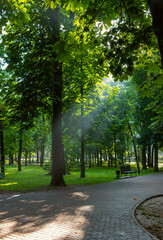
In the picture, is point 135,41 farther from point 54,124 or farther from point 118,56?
point 54,124

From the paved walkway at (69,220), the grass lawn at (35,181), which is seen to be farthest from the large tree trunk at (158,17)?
the grass lawn at (35,181)

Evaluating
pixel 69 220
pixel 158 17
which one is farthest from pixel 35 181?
pixel 158 17

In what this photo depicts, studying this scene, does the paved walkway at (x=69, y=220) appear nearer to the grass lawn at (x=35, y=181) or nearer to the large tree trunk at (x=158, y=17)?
the grass lawn at (x=35, y=181)

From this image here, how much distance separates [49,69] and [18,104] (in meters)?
2.59

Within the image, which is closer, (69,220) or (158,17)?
(158,17)

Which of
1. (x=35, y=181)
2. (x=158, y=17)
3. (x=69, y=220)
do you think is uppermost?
(x=158, y=17)

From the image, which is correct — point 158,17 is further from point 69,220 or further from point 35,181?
point 35,181

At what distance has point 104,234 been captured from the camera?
4574mm

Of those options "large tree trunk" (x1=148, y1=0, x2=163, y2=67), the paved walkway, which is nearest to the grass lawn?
the paved walkway

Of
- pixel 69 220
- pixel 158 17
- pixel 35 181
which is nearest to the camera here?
pixel 158 17

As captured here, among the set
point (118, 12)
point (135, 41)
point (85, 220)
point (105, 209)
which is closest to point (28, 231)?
point (85, 220)

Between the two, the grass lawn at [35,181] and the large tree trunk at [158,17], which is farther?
the grass lawn at [35,181]

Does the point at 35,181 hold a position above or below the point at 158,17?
below

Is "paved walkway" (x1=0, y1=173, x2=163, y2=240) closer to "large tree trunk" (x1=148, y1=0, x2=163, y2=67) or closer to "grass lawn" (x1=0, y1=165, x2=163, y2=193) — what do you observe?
"grass lawn" (x1=0, y1=165, x2=163, y2=193)
